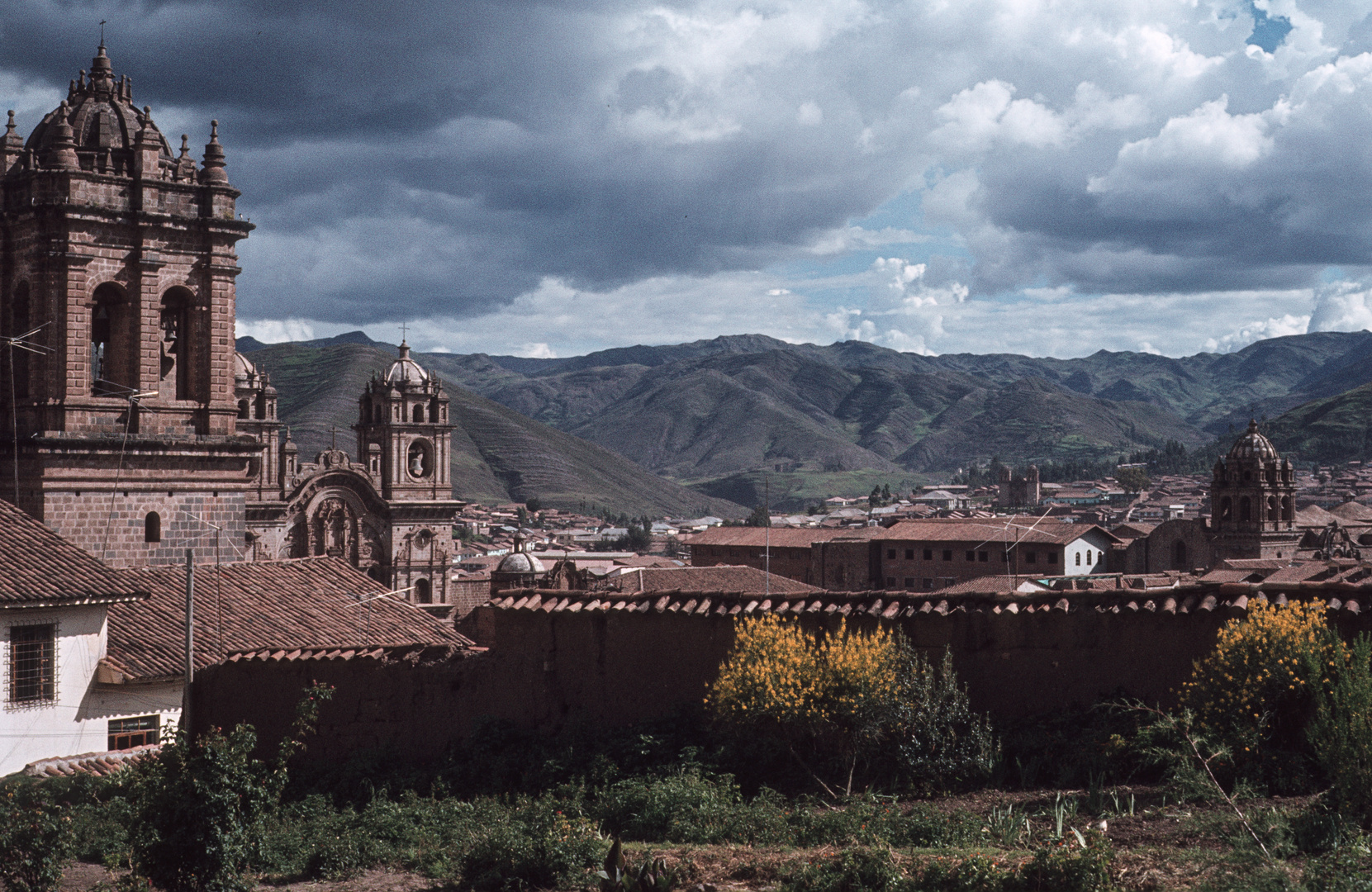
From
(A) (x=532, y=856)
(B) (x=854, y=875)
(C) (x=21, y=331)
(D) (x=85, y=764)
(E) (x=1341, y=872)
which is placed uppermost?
(C) (x=21, y=331)

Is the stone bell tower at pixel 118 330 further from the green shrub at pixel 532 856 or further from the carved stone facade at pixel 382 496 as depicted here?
the carved stone facade at pixel 382 496

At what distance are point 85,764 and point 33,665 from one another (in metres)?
1.54

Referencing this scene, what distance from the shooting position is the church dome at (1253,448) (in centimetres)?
6831

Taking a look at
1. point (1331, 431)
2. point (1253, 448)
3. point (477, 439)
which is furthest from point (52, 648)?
point (1331, 431)

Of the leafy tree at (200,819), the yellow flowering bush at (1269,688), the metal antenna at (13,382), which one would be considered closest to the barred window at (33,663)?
the metal antenna at (13,382)

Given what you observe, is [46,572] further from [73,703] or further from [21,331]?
[21,331]

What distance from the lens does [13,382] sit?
22.3 meters

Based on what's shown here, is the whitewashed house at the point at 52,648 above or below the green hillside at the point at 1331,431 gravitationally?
below

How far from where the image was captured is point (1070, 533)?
2972 inches

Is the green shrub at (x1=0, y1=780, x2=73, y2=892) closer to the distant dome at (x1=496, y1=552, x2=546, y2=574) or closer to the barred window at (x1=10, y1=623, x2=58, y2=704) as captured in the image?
the barred window at (x1=10, y1=623, x2=58, y2=704)

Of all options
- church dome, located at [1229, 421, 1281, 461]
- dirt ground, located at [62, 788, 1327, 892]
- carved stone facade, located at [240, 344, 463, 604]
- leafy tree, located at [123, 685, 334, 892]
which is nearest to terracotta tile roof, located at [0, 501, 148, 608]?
dirt ground, located at [62, 788, 1327, 892]

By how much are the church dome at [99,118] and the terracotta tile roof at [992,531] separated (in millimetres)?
54497

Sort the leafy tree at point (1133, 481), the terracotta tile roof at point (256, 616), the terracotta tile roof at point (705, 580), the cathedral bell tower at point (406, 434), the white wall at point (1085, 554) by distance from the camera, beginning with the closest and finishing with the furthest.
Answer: the terracotta tile roof at point (256, 616), the terracotta tile roof at point (705, 580), the cathedral bell tower at point (406, 434), the white wall at point (1085, 554), the leafy tree at point (1133, 481)

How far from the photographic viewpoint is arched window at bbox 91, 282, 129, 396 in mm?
23359
